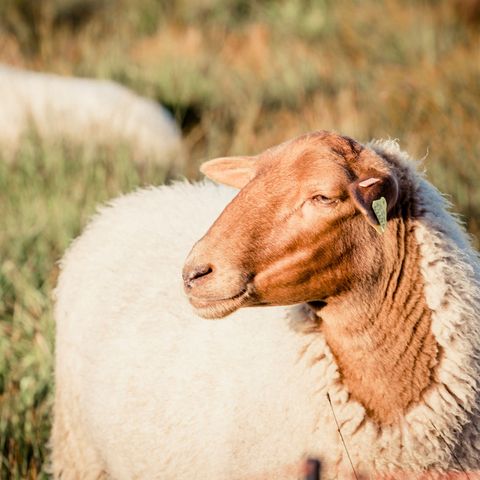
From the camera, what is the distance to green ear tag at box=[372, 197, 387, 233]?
2688mm

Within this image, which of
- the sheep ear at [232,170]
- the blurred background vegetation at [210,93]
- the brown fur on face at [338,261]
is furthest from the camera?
the blurred background vegetation at [210,93]

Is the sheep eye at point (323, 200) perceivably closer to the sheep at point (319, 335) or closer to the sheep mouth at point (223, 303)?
the sheep at point (319, 335)

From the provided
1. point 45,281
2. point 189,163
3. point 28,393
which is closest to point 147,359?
point 28,393

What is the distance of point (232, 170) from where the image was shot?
321 cm

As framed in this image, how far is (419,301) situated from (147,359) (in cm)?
106

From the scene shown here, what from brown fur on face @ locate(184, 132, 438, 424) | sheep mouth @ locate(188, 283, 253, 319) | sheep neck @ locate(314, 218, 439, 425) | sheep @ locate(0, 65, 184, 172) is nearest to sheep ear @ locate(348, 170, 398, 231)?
brown fur on face @ locate(184, 132, 438, 424)

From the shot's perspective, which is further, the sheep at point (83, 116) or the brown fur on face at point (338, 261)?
the sheep at point (83, 116)

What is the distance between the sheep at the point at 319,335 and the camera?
279cm

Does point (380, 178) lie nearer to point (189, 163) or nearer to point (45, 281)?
point (45, 281)

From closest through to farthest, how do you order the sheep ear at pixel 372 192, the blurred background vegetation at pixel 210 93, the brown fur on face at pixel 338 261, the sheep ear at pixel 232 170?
the sheep ear at pixel 372 192 → the brown fur on face at pixel 338 261 → the sheep ear at pixel 232 170 → the blurred background vegetation at pixel 210 93

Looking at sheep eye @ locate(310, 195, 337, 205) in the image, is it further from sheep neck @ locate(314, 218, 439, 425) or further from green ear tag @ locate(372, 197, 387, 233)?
sheep neck @ locate(314, 218, 439, 425)

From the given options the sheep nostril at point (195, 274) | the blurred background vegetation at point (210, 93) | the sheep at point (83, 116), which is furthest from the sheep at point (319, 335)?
the sheep at point (83, 116)

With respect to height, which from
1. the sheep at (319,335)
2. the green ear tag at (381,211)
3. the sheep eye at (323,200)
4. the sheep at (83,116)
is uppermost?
the green ear tag at (381,211)

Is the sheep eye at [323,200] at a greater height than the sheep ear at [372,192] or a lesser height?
lesser
